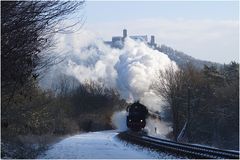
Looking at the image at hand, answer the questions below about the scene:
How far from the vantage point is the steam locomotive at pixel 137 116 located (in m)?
64.3

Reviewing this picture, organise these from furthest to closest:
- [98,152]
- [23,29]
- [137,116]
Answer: [137,116] < [98,152] < [23,29]

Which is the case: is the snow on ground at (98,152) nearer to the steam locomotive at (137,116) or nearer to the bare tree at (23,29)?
the bare tree at (23,29)

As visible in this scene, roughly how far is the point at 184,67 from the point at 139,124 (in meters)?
42.6

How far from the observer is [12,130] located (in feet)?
107

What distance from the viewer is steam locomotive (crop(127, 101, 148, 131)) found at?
64.3 metres

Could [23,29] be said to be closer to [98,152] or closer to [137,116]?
[98,152]

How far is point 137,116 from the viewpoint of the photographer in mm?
64750

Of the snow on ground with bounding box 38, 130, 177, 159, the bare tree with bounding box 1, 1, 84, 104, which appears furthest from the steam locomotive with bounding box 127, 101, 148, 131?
the bare tree with bounding box 1, 1, 84, 104

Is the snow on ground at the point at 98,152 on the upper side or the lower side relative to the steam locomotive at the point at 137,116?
upper

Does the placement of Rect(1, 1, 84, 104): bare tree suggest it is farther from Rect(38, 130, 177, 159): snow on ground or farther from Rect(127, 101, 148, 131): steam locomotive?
Rect(127, 101, 148, 131): steam locomotive

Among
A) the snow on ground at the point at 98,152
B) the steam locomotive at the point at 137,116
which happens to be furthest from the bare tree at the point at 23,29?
the steam locomotive at the point at 137,116

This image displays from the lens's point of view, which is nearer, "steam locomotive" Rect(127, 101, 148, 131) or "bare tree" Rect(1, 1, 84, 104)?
"bare tree" Rect(1, 1, 84, 104)

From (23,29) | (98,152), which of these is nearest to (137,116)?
(98,152)

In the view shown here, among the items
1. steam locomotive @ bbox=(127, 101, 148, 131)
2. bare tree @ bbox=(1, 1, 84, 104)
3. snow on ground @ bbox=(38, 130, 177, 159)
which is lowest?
steam locomotive @ bbox=(127, 101, 148, 131)
